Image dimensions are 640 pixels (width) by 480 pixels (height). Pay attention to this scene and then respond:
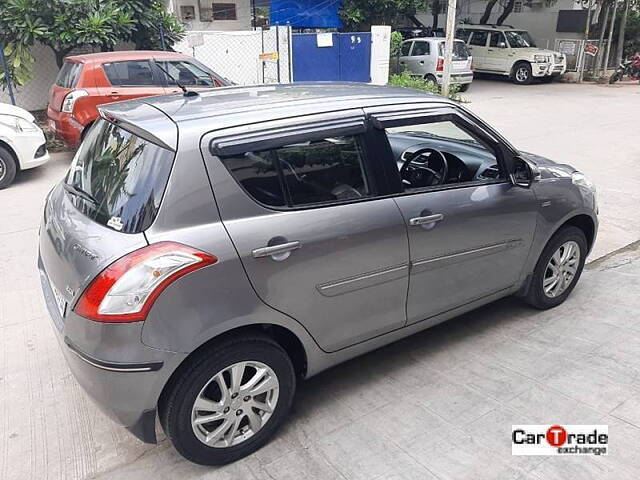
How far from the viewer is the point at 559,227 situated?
3826 millimetres

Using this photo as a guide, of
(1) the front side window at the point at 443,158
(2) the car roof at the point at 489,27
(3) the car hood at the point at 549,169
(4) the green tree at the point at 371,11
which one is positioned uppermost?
(4) the green tree at the point at 371,11

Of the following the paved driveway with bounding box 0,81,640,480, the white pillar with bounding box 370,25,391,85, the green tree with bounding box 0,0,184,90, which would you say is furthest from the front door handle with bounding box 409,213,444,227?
the white pillar with bounding box 370,25,391,85

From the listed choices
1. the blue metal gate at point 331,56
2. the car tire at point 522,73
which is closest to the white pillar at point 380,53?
the blue metal gate at point 331,56

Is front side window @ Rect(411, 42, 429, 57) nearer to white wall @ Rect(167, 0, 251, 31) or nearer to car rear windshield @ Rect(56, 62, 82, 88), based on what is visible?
white wall @ Rect(167, 0, 251, 31)

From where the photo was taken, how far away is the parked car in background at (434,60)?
1642cm

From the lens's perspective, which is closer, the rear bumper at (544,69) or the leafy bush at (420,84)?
the leafy bush at (420,84)

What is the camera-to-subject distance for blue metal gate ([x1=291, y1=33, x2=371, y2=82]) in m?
14.3

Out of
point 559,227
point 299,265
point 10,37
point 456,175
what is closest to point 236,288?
point 299,265

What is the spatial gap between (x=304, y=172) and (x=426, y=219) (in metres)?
0.77

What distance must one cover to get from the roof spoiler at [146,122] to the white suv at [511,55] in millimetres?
19054

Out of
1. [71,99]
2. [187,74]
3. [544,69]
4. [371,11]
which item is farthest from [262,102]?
[544,69]

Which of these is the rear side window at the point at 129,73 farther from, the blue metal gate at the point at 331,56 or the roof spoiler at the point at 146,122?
the blue metal gate at the point at 331,56

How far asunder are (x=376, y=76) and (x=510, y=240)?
12974 millimetres

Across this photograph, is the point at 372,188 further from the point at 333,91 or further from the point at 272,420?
the point at 272,420
